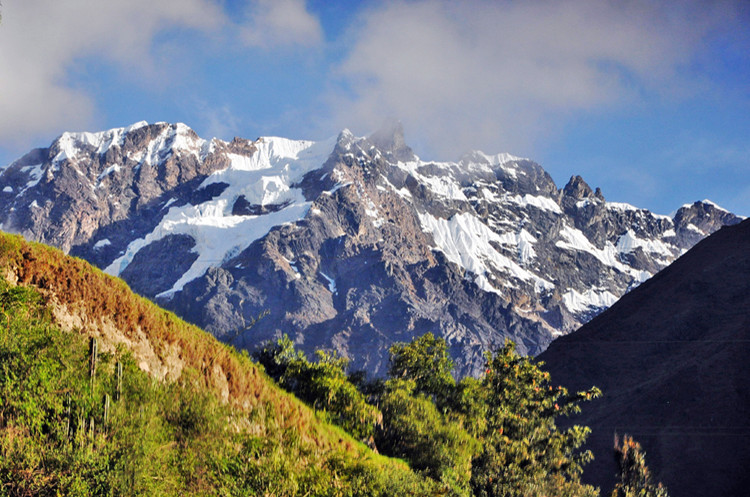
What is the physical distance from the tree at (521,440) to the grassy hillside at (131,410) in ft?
23.6

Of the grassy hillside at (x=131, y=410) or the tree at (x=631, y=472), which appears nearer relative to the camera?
the grassy hillside at (x=131, y=410)

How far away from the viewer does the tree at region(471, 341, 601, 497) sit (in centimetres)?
2341

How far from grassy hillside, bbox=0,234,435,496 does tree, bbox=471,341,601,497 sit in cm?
719

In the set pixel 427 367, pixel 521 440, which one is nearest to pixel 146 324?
pixel 521 440

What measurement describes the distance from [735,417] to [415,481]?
63.5 meters

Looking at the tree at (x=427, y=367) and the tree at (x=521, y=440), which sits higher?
the tree at (x=427, y=367)

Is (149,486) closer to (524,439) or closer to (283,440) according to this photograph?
(283,440)

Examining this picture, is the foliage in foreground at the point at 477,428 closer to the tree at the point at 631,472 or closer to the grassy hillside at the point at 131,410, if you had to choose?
the tree at the point at 631,472

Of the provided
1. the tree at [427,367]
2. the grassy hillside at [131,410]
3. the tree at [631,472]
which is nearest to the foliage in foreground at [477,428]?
the tree at [631,472]

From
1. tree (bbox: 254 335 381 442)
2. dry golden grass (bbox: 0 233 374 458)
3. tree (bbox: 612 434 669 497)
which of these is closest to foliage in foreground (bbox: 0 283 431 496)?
dry golden grass (bbox: 0 233 374 458)

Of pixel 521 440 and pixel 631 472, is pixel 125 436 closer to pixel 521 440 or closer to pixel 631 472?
pixel 521 440

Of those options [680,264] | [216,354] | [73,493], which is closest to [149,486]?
Result: [73,493]

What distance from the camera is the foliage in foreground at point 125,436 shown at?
34.6 ft

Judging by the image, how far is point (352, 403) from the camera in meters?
23.4
